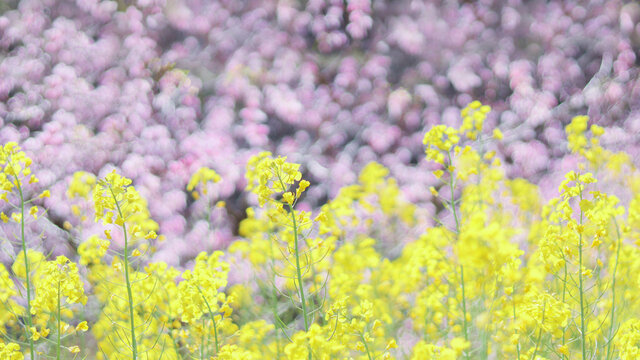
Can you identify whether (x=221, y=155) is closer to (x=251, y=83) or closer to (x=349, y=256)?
(x=251, y=83)

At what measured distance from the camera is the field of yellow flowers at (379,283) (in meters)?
1.77

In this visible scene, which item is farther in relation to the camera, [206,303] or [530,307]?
[206,303]

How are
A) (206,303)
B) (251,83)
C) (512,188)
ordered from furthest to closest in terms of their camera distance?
(251,83) → (512,188) → (206,303)

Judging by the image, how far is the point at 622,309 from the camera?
2.56 m

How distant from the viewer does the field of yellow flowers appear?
1.77 m

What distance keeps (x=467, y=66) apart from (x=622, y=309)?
3454 millimetres

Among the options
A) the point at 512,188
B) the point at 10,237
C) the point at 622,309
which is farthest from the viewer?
the point at 10,237

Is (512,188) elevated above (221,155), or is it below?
below

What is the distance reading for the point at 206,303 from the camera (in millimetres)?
1881

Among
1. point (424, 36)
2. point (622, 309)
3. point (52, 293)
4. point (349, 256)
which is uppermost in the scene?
point (424, 36)

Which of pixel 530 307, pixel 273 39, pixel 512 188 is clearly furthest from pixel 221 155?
pixel 530 307

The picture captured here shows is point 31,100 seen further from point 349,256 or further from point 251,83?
point 349,256

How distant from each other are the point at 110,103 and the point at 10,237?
121 centimetres

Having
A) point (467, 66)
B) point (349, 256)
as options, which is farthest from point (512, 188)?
point (467, 66)
